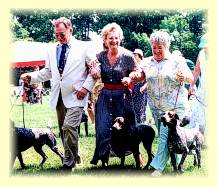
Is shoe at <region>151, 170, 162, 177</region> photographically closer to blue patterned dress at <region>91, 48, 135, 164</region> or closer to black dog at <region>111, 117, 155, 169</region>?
black dog at <region>111, 117, 155, 169</region>

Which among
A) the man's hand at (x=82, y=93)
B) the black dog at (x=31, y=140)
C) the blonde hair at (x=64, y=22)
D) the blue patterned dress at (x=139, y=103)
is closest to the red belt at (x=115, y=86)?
the man's hand at (x=82, y=93)

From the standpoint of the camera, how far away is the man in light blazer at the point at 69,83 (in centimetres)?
809

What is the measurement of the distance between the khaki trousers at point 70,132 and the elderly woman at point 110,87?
0.98 feet

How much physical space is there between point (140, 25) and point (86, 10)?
36.6 inches

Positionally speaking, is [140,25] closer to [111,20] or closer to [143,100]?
[111,20]

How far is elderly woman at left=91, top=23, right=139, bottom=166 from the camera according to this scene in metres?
7.97

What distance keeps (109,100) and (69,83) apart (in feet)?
2.13

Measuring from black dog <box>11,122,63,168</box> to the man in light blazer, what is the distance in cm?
27

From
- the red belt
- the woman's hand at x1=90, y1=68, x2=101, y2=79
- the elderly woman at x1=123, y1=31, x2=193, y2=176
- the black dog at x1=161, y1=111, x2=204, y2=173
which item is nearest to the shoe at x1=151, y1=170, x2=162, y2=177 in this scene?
the elderly woman at x1=123, y1=31, x2=193, y2=176

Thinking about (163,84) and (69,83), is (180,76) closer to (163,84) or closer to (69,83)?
(163,84)

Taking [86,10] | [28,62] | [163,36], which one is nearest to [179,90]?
[163,36]

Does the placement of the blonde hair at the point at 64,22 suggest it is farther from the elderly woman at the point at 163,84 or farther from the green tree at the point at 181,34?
the green tree at the point at 181,34

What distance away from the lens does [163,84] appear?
7.92 metres

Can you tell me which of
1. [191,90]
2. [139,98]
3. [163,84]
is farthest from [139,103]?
[163,84]
